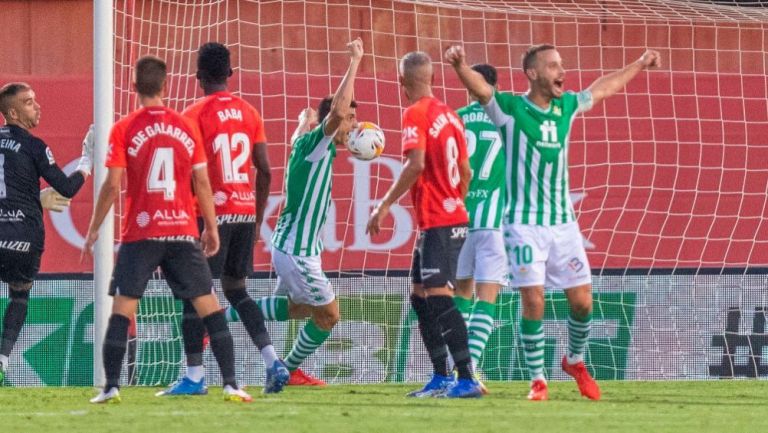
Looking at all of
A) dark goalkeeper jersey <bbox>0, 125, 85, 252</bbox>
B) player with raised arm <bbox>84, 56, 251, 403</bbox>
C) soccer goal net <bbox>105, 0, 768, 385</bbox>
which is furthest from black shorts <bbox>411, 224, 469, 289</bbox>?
soccer goal net <bbox>105, 0, 768, 385</bbox>

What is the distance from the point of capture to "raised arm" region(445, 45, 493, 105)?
280 inches

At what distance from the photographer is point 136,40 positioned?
12.3 m

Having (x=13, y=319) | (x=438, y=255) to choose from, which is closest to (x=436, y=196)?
(x=438, y=255)

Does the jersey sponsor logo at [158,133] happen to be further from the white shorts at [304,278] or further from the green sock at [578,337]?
the green sock at [578,337]

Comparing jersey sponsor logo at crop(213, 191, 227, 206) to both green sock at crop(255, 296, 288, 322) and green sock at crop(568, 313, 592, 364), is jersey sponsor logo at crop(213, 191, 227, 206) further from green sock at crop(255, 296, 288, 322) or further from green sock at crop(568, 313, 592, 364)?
green sock at crop(568, 313, 592, 364)

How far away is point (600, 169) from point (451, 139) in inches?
227

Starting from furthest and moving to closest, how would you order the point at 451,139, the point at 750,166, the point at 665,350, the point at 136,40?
the point at 750,166, the point at 136,40, the point at 665,350, the point at 451,139

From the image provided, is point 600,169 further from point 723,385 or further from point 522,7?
point 723,385

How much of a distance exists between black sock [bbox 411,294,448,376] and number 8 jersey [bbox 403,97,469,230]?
1.93 feet

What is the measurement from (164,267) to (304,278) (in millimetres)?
1465

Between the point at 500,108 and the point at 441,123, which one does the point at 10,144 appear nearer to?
the point at 441,123

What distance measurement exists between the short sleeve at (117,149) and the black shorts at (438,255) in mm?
1573

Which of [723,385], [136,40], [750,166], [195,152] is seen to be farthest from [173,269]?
[750,166]

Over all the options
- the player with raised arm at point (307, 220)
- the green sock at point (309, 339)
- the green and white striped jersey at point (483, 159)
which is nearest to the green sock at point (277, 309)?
the green sock at point (309, 339)
